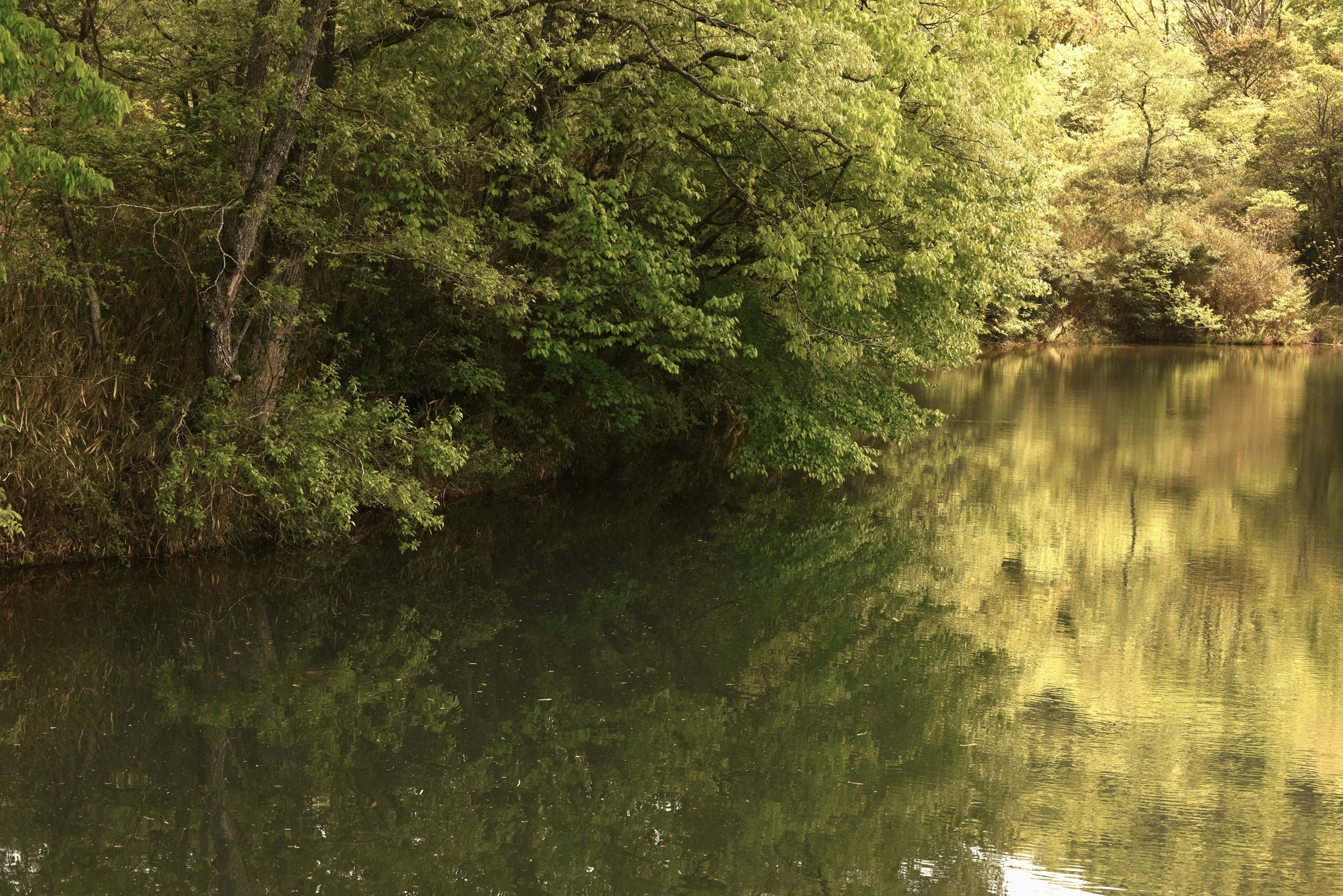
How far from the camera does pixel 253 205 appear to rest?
34.1 feet

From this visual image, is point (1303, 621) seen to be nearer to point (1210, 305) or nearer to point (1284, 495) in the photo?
point (1284, 495)

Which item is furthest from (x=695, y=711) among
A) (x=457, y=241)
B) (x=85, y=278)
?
(x=85, y=278)

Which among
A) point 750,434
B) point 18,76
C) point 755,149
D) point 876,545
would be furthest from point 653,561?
point 750,434

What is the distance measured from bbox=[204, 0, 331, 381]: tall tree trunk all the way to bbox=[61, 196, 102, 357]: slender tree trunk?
97 centimetres

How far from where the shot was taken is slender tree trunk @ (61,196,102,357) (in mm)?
10617

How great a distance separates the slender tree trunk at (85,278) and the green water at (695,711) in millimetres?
2207

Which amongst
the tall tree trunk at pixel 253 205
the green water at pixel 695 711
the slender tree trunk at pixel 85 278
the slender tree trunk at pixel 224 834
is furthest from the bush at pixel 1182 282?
the slender tree trunk at pixel 224 834

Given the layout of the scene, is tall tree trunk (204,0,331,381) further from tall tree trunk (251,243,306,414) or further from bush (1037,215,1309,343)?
bush (1037,215,1309,343)

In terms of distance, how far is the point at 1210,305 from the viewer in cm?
4672

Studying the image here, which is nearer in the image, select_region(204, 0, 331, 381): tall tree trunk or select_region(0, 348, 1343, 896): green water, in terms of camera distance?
select_region(0, 348, 1343, 896): green water

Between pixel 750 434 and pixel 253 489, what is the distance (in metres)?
11.0

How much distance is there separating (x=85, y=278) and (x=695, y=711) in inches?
266

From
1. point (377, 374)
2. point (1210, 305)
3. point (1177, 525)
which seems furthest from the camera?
point (1210, 305)

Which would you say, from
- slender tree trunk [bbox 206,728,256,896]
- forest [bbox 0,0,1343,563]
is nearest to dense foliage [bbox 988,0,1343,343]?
forest [bbox 0,0,1343,563]
